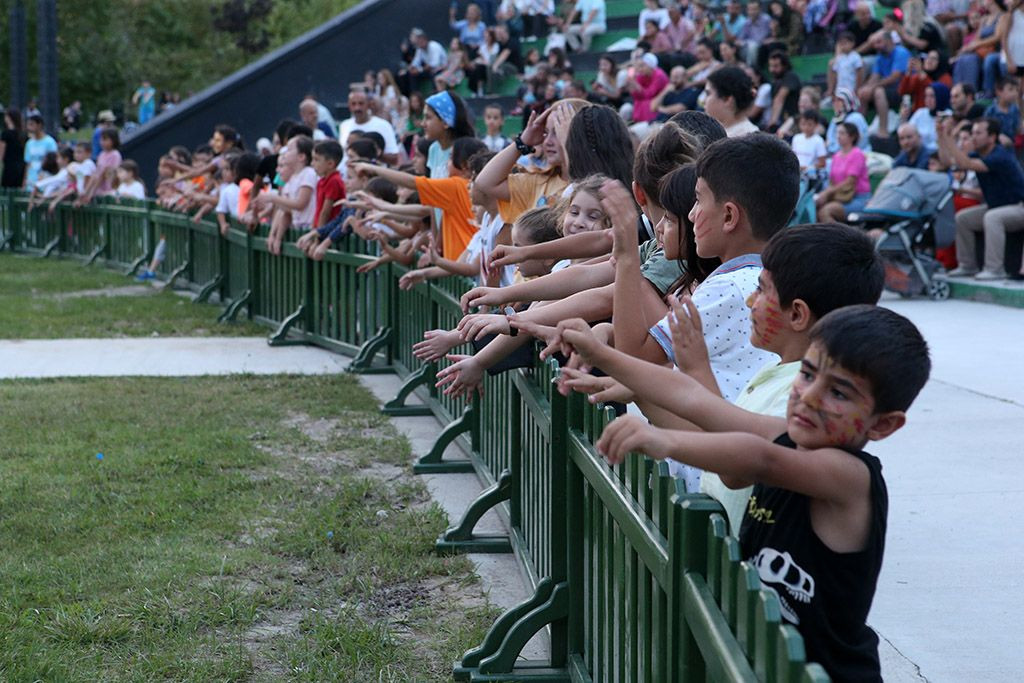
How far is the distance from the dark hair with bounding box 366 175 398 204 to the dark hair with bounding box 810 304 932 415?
25.3ft

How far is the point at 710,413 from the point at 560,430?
5.37 ft

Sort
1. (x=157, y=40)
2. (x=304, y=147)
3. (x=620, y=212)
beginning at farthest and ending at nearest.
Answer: (x=157, y=40) → (x=304, y=147) → (x=620, y=212)

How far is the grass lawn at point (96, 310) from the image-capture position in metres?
13.0

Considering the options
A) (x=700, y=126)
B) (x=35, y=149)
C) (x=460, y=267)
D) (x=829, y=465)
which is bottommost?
(x=35, y=149)

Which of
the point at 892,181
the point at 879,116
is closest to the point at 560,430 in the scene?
the point at 892,181

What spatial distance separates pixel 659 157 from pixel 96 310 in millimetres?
11140

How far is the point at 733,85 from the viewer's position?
7.56m

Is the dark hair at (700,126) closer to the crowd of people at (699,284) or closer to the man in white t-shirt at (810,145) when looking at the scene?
the crowd of people at (699,284)

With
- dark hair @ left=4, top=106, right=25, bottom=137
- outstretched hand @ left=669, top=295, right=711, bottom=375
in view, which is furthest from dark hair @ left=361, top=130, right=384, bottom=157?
dark hair @ left=4, top=106, right=25, bottom=137

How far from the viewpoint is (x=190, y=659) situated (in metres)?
4.67

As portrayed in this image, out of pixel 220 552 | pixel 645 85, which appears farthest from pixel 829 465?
pixel 645 85

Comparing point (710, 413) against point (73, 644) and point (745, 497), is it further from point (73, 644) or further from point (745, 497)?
point (73, 644)

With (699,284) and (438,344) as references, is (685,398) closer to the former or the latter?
(699,284)

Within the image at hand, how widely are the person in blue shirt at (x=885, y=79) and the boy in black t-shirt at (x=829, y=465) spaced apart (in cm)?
1647
